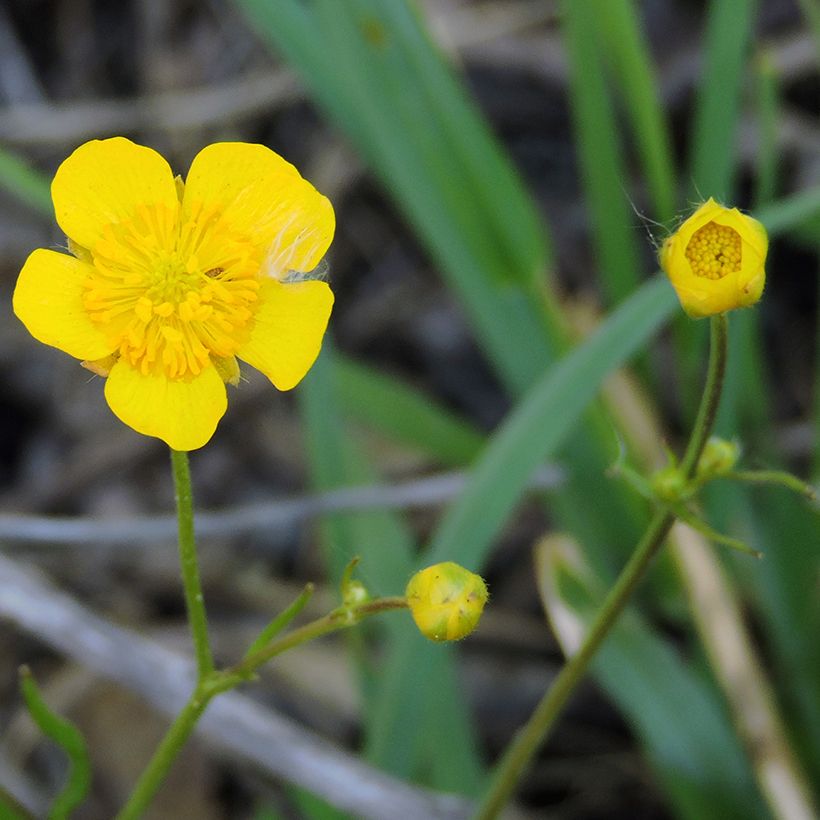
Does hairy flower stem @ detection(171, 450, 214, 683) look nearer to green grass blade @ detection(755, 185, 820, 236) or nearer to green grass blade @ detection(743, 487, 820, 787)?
green grass blade @ detection(755, 185, 820, 236)

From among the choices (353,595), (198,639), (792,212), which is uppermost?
(792,212)

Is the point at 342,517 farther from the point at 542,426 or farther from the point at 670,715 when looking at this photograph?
the point at 670,715

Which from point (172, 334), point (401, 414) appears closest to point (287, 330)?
point (172, 334)

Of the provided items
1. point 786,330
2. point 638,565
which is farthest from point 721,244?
point 786,330

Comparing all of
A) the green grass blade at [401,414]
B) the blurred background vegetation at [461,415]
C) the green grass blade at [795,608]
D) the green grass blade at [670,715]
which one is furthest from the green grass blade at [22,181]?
the green grass blade at [795,608]

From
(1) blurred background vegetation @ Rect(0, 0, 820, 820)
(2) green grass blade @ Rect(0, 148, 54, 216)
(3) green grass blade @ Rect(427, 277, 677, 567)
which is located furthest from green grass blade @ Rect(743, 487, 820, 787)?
(2) green grass blade @ Rect(0, 148, 54, 216)

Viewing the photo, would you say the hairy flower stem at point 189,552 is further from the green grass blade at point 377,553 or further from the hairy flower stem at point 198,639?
the green grass blade at point 377,553
